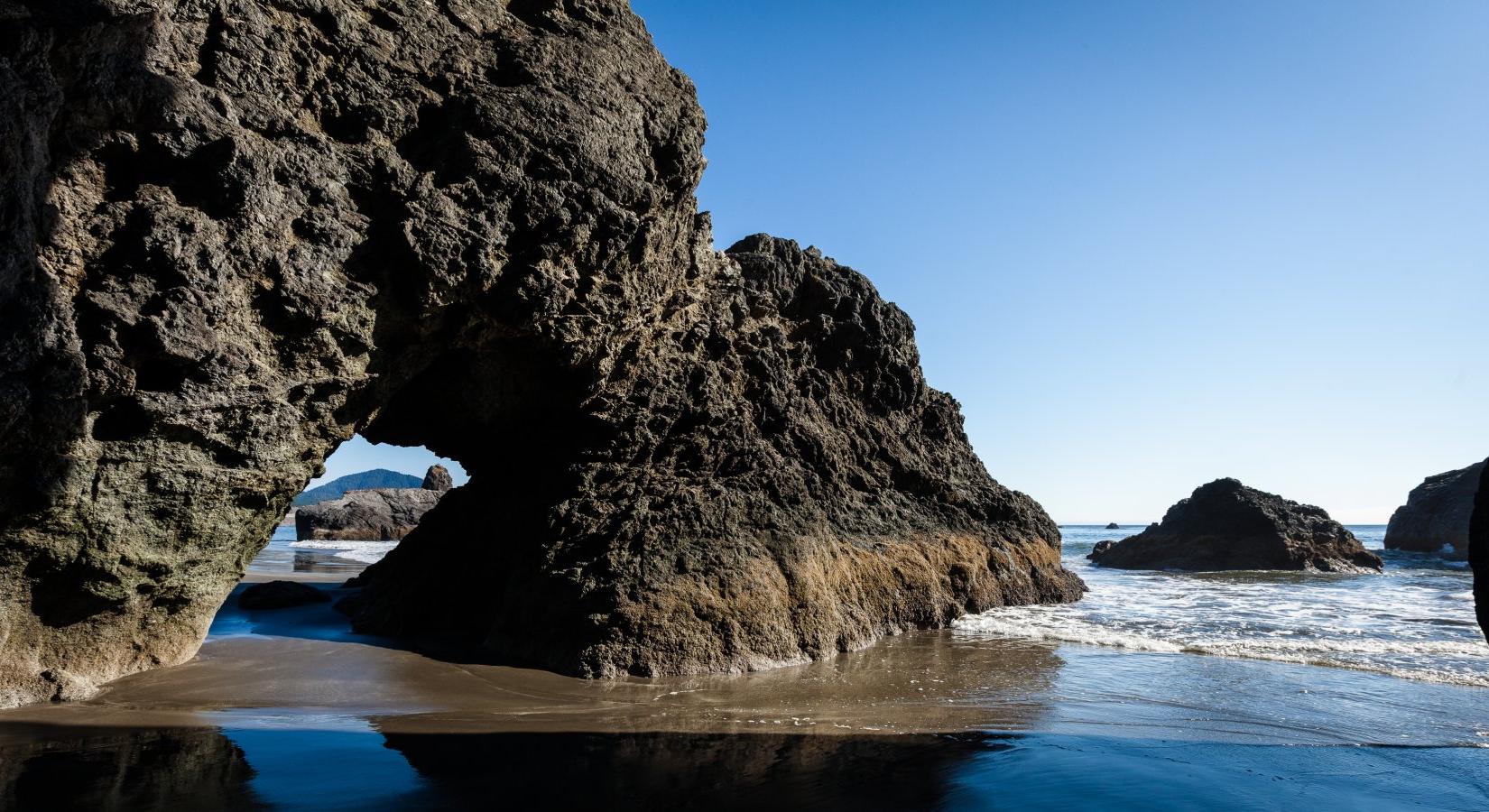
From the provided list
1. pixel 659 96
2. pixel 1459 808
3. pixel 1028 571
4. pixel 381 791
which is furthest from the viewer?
pixel 1028 571

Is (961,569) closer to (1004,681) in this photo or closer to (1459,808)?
(1004,681)

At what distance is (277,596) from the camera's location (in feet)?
34.5

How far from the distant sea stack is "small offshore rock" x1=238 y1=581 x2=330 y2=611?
26443 mm

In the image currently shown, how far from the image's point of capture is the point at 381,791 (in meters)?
3.71

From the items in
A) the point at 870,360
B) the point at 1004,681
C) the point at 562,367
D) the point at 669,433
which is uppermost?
the point at 870,360

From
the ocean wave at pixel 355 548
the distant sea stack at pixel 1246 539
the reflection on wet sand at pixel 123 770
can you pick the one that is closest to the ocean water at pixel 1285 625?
the distant sea stack at pixel 1246 539

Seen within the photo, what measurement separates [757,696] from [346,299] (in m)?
4.27

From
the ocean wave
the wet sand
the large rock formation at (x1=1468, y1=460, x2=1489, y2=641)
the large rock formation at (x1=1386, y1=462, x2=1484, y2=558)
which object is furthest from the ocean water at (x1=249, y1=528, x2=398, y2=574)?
the large rock formation at (x1=1386, y1=462, x2=1484, y2=558)

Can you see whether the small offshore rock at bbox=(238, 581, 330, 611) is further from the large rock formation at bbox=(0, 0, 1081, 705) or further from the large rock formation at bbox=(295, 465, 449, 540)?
the large rock formation at bbox=(295, 465, 449, 540)

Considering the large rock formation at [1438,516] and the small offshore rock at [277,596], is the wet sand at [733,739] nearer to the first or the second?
the small offshore rock at [277,596]

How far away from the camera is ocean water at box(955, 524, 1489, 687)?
8602 millimetres

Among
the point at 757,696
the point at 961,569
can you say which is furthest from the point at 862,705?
the point at 961,569

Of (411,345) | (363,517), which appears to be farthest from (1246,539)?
(363,517)

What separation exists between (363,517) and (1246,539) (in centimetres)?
3402
